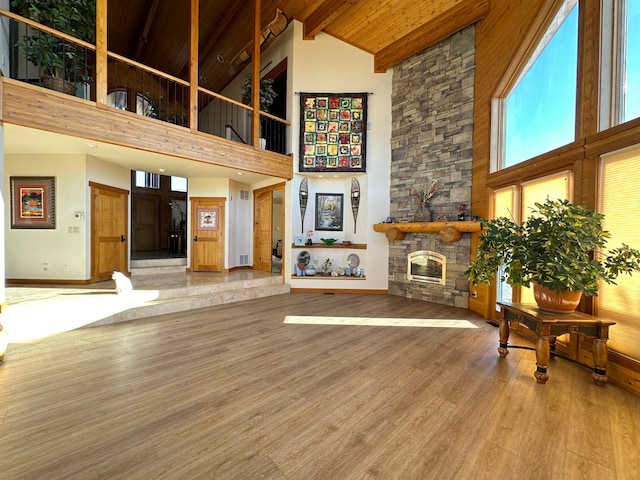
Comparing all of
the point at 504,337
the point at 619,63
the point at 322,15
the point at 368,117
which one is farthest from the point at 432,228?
the point at 322,15

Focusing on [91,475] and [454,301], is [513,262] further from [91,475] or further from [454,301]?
[91,475]

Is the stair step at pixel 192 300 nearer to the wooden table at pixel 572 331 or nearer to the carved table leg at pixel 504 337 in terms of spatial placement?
the carved table leg at pixel 504 337

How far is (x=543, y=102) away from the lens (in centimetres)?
365

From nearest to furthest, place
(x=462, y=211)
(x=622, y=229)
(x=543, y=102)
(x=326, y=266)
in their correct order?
1. (x=622, y=229)
2. (x=543, y=102)
3. (x=462, y=211)
4. (x=326, y=266)

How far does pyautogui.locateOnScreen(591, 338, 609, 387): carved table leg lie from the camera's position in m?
2.45

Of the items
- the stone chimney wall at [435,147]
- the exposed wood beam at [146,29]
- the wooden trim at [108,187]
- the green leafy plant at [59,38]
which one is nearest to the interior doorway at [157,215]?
the wooden trim at [108,187]

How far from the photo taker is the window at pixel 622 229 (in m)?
2.45

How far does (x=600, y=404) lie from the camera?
2.17 m

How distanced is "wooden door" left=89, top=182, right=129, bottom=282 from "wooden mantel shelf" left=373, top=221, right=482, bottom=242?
5637mm

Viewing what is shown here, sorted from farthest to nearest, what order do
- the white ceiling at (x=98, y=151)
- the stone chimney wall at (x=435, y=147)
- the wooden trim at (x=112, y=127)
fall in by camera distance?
the stone chimney wall at (x=435, y=147)
the white ceiling at (x=98, y=151)
the wooden trim at (x=112, y=127)

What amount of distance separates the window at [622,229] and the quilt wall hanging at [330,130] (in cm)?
443

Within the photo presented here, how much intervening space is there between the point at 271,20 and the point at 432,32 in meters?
3.73

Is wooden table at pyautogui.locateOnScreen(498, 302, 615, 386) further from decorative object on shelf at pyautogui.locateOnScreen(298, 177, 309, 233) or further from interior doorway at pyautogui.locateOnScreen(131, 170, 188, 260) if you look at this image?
interior doorway at pyautogui.locateOnScreen(131, 170, 188, 260)

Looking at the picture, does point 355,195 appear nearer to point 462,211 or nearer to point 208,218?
point 462,211
